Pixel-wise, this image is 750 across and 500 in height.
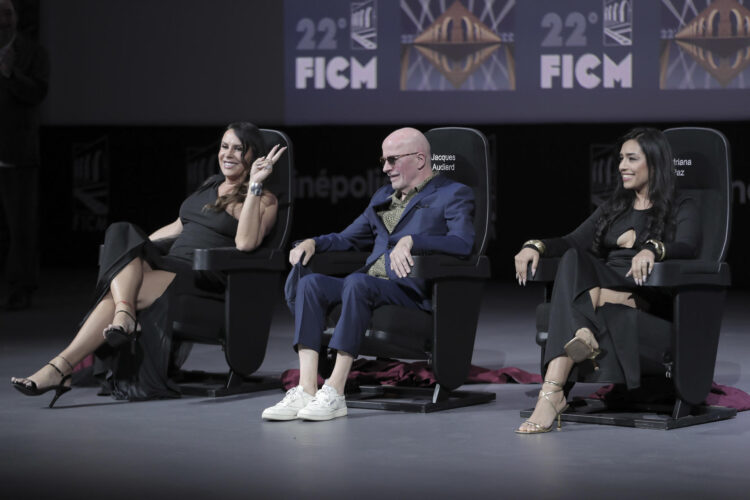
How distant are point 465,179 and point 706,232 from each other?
0.99m

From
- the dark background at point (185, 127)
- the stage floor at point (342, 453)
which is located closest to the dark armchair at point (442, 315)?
the stage floor at point (342, 453)

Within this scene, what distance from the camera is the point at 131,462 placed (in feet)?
13.0

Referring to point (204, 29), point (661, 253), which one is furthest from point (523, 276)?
point (204, 29)

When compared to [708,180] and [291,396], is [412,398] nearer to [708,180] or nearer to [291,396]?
[291,396]

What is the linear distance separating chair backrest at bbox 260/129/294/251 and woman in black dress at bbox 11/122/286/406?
0.07m

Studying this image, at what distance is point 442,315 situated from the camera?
4.94 meters

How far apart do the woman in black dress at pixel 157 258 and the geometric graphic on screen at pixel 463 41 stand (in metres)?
4.87

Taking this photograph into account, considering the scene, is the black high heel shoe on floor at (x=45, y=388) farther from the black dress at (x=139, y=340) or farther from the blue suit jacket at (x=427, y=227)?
the blue suit jacket at (x=427, y=227)

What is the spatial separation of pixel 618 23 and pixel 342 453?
675 cm

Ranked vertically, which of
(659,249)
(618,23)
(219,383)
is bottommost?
(219,383)

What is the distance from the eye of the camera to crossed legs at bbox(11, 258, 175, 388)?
16.6 ft

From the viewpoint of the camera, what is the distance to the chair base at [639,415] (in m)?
4.55

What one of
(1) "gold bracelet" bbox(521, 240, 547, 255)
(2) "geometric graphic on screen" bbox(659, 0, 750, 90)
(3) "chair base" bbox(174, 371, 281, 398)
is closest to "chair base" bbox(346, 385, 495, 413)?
(3) "chair base" bbox(174, 371, 281, 398)

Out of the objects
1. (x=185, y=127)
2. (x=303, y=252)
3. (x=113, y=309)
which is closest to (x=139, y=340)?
(x=113, y=309)
